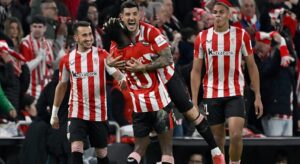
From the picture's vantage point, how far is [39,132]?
1827cm

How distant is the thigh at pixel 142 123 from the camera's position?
15578 mm

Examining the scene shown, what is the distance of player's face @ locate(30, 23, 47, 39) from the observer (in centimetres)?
2042

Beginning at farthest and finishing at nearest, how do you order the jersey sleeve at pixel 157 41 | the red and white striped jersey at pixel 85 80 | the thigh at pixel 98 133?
the thigh at pixel 98 133 < the red and white striped jersey at pixel 85 80 < the jersey sleeve at pixel 157 41

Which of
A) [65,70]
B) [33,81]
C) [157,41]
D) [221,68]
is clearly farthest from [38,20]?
[157,41]

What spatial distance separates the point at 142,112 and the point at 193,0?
8506 mm

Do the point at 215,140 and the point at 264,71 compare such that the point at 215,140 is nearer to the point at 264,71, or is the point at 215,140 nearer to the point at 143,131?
the point at 143,131

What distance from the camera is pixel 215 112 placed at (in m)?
16.7

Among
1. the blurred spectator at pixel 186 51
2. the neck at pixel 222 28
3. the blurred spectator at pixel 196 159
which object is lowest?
the blurred spectator at pixel 196 159

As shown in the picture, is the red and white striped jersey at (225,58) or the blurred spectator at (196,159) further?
the blurred spectator at (196,159)

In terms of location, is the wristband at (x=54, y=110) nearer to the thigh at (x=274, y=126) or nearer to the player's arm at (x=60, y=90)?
the player's arm at (x=60, y=90)

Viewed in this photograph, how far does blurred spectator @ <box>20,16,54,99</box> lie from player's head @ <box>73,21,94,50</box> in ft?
11.9

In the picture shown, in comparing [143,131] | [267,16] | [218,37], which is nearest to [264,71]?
[267,16]

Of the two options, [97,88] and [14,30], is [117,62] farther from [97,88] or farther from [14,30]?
[14,30]

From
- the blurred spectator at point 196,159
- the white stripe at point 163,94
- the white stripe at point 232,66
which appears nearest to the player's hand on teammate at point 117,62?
the white stripe at point 163,94
